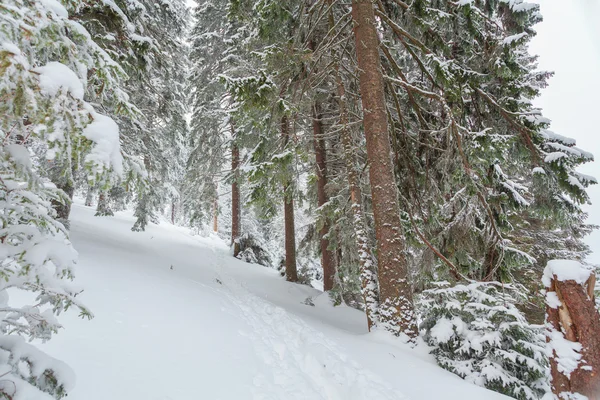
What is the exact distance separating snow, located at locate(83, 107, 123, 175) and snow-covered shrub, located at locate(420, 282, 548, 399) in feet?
13.8

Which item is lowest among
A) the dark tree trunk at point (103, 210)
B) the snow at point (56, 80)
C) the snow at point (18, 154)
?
the snow at point (18, 154)

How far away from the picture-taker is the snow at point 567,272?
98.8 inches

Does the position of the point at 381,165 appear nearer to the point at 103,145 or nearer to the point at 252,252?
the point at 103,145

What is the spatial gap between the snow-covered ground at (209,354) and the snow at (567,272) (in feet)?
5.13

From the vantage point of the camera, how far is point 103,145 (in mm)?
1631

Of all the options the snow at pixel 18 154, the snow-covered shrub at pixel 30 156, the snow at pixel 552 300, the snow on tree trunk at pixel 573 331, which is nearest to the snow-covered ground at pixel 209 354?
the snow-covered shrub at pixel 30 156

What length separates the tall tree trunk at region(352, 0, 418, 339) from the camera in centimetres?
482

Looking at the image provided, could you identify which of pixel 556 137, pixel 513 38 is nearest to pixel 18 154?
pixel 513 38

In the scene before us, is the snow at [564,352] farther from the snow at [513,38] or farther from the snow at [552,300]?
the snow at [513,38]

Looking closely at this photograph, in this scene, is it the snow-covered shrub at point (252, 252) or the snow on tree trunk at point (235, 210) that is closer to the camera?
the snow-covered shrub at point (252, 252)

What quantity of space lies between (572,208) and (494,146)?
5.96 feet

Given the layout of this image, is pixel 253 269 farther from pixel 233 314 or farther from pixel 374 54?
pixel 374 54

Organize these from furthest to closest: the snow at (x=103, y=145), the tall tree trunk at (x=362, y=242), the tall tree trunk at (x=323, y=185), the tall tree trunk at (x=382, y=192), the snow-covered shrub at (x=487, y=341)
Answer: the tall tree trunk at (x=323, y=185) → the tall tree trunk at (x=362, y=242) → the tall tree trunk at (x=382, y=192) → the snow-covered shrub at (x=487, y=341) → the snow at (x=103, y=145)

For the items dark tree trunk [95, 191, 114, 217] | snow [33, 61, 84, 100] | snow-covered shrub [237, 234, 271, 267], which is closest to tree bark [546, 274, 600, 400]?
snow [33, 61, 84, 100]
